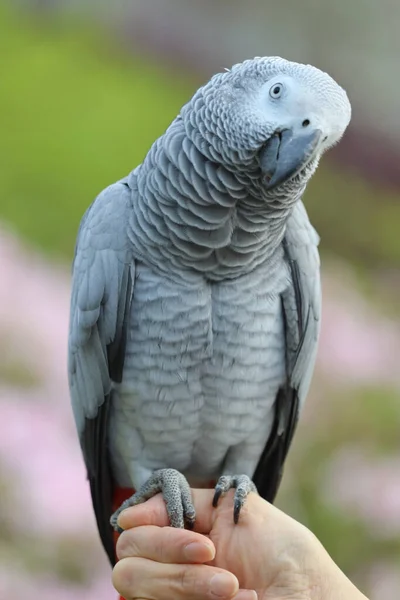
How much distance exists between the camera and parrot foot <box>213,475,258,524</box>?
3.08 ft

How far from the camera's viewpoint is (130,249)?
3.09 feet

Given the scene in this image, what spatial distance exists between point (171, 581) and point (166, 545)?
0.05 meters

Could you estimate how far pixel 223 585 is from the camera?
33.1 inches

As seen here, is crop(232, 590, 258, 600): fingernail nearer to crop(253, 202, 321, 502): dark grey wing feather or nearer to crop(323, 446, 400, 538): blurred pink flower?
crop(253, 202, 321, 502): dark grey wing feather

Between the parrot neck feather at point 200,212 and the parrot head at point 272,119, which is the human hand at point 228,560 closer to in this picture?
the parrot neck feather at point 200,212

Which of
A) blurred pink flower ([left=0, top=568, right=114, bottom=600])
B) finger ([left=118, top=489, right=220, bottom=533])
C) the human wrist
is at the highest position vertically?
finger ([left=118, top=489, right=220, bottom=533])

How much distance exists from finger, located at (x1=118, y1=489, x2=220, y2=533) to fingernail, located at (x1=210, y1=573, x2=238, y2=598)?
0.13 metres

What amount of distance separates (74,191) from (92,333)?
0.78 m

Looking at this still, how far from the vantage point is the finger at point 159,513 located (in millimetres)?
941

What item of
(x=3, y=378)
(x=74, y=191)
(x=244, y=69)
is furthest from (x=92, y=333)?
(x=74, y=191)

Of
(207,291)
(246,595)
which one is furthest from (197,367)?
(246,595)

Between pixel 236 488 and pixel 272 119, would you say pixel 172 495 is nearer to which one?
pixel 236 488

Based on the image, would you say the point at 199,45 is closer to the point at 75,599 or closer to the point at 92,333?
the point at 92,333

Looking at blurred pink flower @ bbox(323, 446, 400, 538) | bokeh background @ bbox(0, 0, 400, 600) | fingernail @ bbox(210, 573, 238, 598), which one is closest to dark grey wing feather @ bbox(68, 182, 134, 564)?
fingernail @ bbox(210, 573, 238, 598)
